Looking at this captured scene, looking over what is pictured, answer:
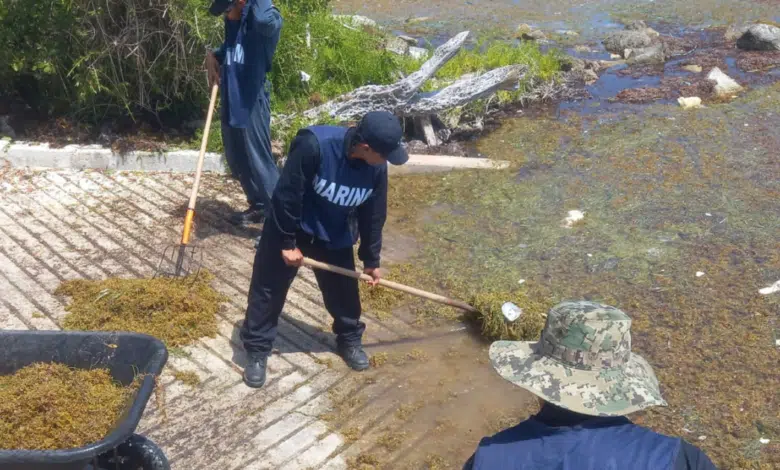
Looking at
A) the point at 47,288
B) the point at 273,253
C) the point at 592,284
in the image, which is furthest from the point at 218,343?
the point at 592,284

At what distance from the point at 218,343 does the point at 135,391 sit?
1.54 meters

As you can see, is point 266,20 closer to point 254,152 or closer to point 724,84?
point 254,152

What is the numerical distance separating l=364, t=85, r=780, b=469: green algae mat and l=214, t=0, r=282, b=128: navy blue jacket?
1.71 metres

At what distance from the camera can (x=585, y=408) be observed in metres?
2.31

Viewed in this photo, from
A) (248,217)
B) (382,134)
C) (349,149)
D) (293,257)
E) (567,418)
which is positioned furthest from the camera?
(248,217)

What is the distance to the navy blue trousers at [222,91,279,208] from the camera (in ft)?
20.6

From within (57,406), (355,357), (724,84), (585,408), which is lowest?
(724,84)

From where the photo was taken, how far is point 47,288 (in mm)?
5707

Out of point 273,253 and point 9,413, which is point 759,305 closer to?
point 273,253

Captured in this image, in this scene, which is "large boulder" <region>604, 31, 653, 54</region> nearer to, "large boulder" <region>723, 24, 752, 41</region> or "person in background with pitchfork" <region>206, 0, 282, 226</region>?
"large boulder" <region>723, 24, 752, 41</region>

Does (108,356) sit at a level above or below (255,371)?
above

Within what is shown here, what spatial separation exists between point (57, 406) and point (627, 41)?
438 inches

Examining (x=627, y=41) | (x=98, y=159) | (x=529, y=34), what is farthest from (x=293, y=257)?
(x=529, y=34)

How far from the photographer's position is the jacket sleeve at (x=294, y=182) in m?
4.21
